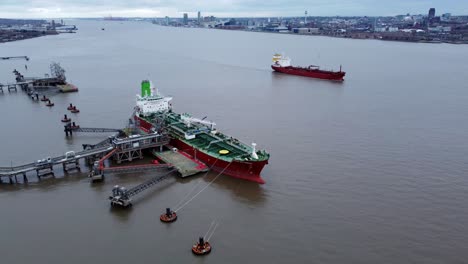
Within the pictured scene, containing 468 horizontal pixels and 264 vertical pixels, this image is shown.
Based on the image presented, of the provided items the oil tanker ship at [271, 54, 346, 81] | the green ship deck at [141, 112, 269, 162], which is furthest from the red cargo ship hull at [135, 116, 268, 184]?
the oil tanker ship at [271, 54, 346, 81]

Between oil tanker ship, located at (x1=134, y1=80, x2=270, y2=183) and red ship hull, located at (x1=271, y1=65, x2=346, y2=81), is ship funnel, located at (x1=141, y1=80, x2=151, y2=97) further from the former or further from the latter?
red ship hull, located at (x1=271, y1=65, x2=346, y2=81)

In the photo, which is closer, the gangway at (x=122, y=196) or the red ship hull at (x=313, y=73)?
the gangway at (x=122, y=196)

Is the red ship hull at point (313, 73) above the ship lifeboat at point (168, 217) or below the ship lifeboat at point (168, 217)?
above

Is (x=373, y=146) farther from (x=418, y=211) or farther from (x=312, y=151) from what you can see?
(x=418, y=211)

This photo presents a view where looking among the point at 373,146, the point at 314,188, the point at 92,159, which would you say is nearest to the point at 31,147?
the point at 92,159

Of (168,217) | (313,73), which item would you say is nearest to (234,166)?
(168,217)

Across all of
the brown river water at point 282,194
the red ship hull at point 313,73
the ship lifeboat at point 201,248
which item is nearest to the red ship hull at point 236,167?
the brown river water at point 282,194

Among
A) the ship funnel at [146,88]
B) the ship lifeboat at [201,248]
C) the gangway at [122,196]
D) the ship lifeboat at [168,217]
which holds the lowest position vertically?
the ship lifeboat at [201,248]

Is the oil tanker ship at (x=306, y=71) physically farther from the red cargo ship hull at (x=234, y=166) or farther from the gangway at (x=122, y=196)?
the gangway at (x=122, y=196)
